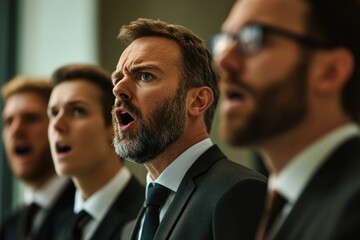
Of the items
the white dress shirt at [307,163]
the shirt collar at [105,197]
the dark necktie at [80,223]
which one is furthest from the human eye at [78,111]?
the white dress shirt at [307,163]

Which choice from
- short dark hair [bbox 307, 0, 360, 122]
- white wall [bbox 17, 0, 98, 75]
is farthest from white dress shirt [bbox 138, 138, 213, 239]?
white wall [bbox 17, 0, 98, 75]

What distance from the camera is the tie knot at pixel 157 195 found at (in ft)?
7.73

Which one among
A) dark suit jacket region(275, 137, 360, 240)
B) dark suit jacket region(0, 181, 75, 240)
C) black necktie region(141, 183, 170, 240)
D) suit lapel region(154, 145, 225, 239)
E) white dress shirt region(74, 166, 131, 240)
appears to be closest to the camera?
dark suit jacket region(275, 137, 360, 240)

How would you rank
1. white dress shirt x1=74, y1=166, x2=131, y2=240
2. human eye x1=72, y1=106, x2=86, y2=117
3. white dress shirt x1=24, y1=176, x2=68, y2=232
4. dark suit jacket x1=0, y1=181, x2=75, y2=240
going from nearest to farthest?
white dress shirt x1=74, y1=166, x2=131, y2=240 < human eye x1=72, y1=106, x2=86, y2=117 < dark suit jacket x1=0, y1=181, x2=75, y2=240 < white dress shirt x1=24, y1=176, x2=68, y2=232

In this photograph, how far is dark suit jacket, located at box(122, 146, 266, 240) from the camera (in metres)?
2.10

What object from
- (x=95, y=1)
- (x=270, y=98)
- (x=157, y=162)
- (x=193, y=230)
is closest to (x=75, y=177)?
(x=157, y=162)

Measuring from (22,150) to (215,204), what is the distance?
204 cm

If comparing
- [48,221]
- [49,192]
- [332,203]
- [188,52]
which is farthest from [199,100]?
[49,192]

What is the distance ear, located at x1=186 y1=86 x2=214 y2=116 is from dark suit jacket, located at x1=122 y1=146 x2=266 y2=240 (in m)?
0.22

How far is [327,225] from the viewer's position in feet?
4.46

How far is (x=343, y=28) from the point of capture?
5.02 ft

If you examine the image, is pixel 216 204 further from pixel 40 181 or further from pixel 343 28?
pixel 40 181

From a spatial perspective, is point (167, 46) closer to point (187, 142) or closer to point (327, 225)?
point (187, 142)

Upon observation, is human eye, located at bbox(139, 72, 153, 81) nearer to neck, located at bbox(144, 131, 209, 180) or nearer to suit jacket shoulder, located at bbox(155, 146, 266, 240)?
neck, located at bbox(144, 131, 209, 180)
